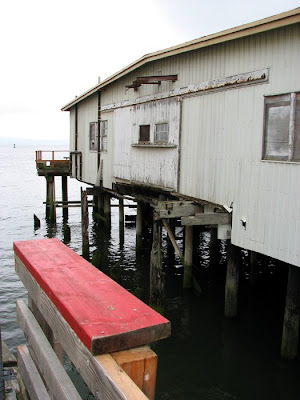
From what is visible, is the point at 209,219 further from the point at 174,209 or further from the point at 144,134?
the point at 144,134

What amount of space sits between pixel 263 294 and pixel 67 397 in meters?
11.3

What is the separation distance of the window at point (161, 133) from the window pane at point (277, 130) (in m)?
4.47

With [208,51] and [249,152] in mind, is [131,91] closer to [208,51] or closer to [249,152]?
[208,51]

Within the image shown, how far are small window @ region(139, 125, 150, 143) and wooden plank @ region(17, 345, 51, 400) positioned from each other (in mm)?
11260

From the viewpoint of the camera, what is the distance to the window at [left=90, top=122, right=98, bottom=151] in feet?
62.6

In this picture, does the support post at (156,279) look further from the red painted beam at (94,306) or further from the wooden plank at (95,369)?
the wooden plank at (95,369)

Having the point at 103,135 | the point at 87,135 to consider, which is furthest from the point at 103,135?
the point at 87,135

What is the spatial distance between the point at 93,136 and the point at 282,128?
1287cm

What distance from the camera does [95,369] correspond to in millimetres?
1639

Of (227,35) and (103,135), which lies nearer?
(227,35)

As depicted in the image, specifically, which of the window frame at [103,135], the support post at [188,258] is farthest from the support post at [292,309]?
the window frame at [103,135]

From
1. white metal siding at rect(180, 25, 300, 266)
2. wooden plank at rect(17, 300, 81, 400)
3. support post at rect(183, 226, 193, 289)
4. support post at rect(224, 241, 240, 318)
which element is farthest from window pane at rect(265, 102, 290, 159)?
wooden plank at rect(17, 300, 81, 400)

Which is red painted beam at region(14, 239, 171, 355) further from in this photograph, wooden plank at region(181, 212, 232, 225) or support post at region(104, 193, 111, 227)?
support post at region(104, 193, 111, 227)

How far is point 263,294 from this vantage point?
A: 1241cm
